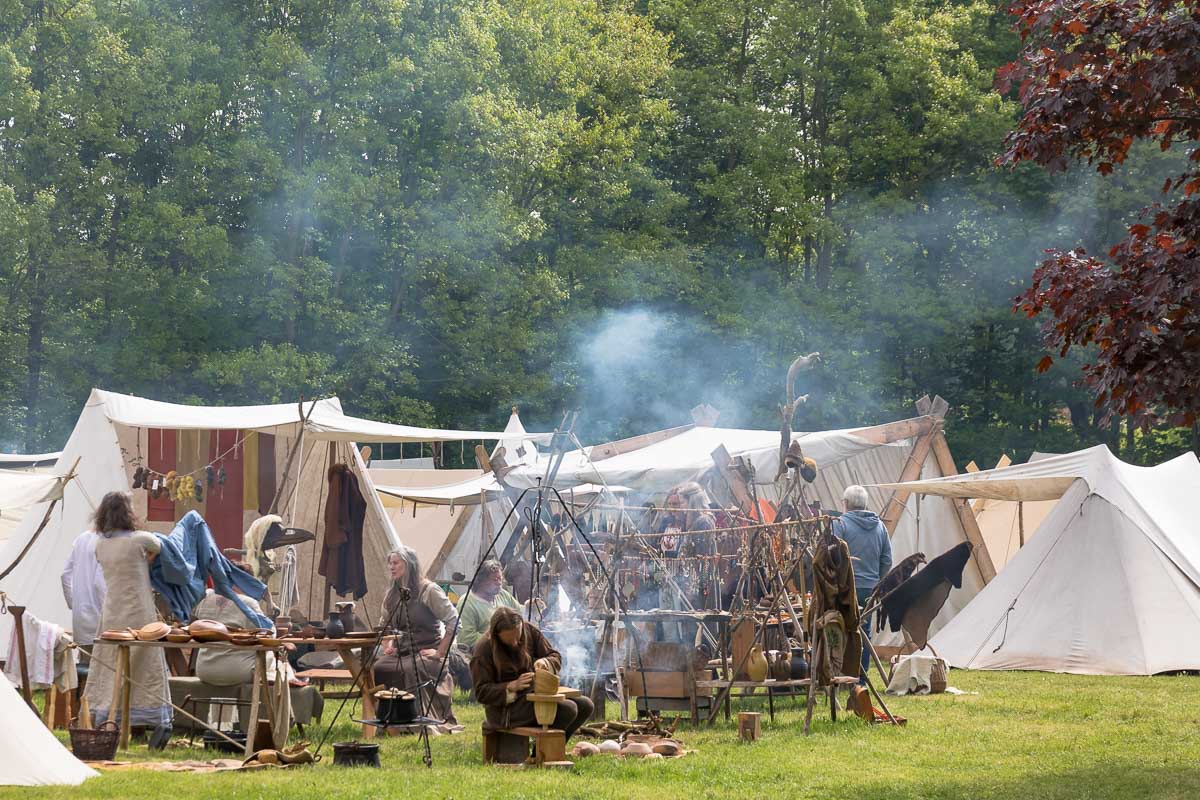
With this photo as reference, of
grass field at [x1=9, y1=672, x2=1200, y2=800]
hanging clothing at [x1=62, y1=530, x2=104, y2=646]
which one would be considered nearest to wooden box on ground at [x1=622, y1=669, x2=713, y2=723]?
grass field at [x1=9, y1=672, x2=1200, y2=800]

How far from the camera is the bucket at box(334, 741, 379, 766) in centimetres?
621

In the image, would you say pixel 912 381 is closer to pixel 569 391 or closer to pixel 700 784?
pixel 569 391

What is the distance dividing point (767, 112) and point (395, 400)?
8.53 m

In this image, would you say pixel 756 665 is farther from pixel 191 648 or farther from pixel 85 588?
pixel 85 588

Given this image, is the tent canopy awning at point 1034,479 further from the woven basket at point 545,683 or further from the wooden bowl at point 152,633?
the wooden bowl at point 152,633

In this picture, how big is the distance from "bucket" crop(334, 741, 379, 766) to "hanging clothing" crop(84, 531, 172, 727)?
1.21m

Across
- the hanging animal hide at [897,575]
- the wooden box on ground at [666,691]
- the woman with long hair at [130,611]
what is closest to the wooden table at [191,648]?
the woman with long hair at [130,611]

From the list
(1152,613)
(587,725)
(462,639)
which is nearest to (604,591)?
(462,639)

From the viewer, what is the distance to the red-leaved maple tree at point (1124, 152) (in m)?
5.30

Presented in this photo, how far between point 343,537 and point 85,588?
3.37 metres

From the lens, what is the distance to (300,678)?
25.8 feet

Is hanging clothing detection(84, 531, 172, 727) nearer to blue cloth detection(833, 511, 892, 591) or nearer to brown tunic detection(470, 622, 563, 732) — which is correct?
brown tunic detection(470, 622, 563, 732)

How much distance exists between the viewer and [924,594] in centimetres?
1035

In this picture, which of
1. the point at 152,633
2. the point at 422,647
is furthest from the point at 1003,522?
the point at 152,633
